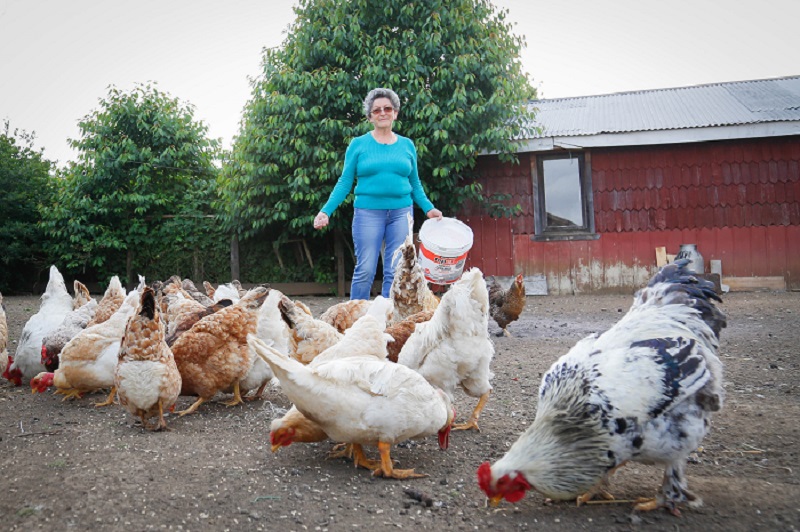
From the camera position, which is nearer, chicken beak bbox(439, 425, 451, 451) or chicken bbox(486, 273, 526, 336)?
chicken beak bbox(439, 425, 451, 451)

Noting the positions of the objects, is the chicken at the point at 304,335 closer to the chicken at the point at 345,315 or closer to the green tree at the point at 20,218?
the chicken at the point at 345,315

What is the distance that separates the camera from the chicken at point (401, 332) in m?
3.86

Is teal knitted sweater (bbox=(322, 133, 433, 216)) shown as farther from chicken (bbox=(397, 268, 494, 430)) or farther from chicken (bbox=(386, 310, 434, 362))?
chicken (bbox=(397, 268, 494, 430))

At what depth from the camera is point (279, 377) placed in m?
2.59

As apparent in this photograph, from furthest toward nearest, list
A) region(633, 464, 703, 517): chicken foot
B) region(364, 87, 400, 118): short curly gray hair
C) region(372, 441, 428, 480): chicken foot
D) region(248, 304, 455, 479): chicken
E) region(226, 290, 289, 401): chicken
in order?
region(364, 87, 400, 118): short curly gray hair, region(226, 290, 289, 401): chicken, region(372, 441, 428, 480): chicken foot, region(248, 304, 455, 479): chicken, region(633, 464, 703, 517): chicken foot

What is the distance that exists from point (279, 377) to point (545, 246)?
31.4 feet

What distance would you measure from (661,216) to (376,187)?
8003 millimetres

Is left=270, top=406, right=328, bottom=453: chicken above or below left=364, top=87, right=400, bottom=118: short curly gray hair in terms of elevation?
below

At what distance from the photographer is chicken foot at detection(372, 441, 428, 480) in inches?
107

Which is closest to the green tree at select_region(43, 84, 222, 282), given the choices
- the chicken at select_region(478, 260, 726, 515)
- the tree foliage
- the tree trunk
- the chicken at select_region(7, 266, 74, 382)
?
the tree trunk

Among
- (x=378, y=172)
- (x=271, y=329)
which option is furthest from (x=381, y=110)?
(x=271, y=329)

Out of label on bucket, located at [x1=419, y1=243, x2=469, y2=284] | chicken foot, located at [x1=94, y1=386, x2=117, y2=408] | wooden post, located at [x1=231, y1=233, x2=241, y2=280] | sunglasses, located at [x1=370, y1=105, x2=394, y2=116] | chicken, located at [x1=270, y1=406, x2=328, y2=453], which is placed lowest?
chicken foot, located at [x1=94, y1=386, x2=117, y2=408]

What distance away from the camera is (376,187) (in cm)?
518

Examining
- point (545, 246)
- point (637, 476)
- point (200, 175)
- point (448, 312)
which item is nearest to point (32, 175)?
point (200, 175)
